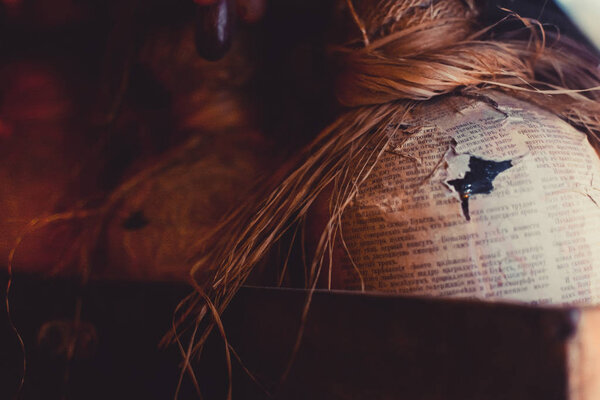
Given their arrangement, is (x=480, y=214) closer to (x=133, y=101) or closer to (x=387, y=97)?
(x=387, y=97)

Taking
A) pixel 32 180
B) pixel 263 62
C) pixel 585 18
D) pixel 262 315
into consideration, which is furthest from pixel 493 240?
pixel 32 180

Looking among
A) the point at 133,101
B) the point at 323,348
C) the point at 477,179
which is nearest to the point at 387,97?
the point at 477,179

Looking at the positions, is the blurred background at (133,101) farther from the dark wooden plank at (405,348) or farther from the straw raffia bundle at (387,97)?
the dark wooden plank at (405,348)

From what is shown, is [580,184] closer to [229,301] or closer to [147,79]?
[229,301]

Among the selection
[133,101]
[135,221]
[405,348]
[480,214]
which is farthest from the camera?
[133,101]

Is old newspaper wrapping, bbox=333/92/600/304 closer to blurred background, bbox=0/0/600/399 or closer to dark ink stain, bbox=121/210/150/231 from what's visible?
blurred background, bbox=0/0/600/399

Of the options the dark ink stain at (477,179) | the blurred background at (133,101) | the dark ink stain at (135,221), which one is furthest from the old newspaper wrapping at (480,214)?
the dark ink stain at (135,221)

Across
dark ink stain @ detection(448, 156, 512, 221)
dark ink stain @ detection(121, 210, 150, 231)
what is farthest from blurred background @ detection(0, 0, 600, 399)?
dark ink stain @ detection(448, 156, 512, 221)

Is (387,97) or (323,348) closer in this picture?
(323,348)
